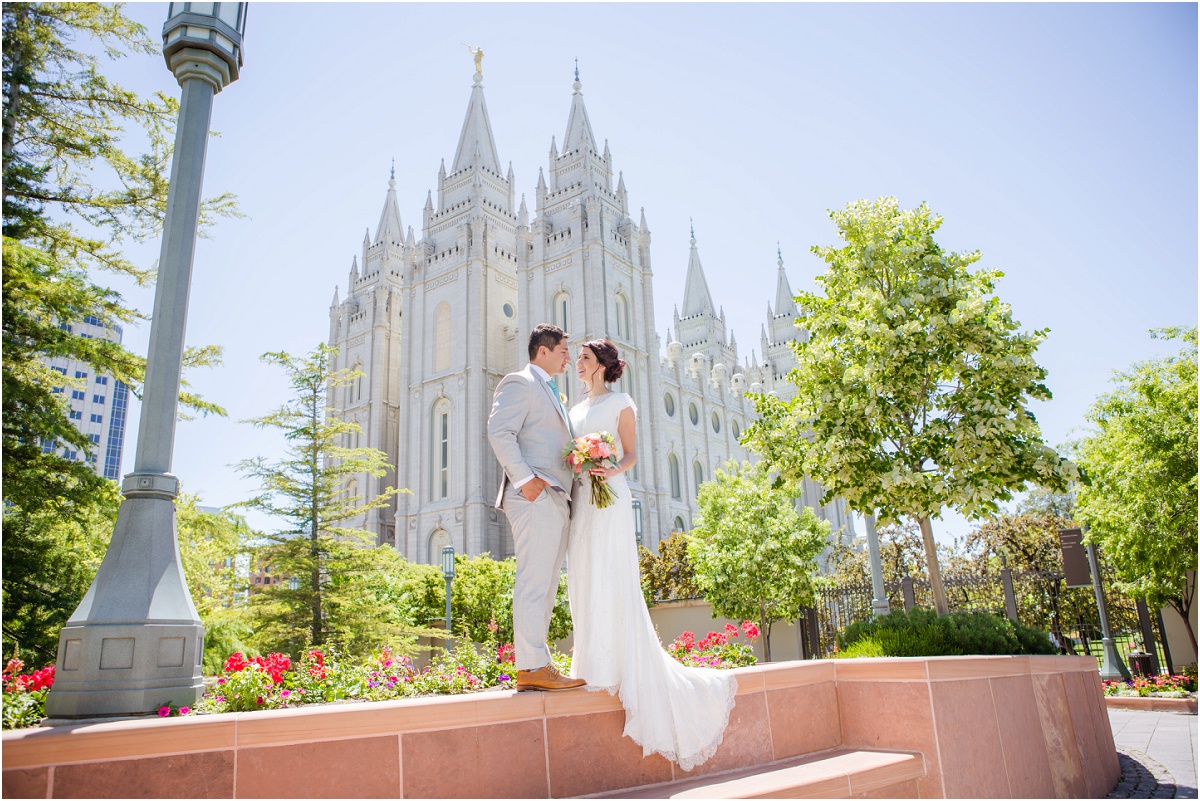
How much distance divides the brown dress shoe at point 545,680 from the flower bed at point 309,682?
441 millimetres

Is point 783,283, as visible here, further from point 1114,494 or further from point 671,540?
point 1114,494

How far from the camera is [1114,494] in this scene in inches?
644

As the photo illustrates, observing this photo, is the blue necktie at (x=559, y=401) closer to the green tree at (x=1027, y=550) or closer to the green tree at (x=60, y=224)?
the green tree at (x=60, y=224)

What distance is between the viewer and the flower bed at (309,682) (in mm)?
3473

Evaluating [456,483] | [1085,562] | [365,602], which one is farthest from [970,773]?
[456,483]

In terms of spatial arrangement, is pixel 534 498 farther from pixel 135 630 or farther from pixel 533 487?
pixel 135 630

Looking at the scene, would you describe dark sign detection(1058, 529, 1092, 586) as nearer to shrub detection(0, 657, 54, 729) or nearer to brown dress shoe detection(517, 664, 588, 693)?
brown dress shoe detection(517, 664, 588, 693)

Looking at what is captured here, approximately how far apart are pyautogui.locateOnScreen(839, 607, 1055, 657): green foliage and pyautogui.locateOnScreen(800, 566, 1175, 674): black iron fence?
35.9ft

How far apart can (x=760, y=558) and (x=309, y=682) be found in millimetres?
18367

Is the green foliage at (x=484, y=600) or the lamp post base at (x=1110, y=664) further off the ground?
the green foliage at (x=484, y=600)

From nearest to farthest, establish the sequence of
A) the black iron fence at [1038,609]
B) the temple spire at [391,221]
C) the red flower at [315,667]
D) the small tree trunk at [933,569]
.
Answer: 1. the red flower at [315,667]
2. the small tree trunk at [933,569]
3. the black iron fence at [1038,609]
4. the temple spire at [391,221]

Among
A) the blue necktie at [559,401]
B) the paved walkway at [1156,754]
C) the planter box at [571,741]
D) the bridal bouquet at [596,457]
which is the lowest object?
the paved walkway at [1156,754]

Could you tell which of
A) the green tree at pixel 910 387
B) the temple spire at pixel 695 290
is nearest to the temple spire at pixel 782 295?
the temple spire at pixel 695 290

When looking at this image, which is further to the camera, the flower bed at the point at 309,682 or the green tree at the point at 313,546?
the green tree at the point at 313,546
